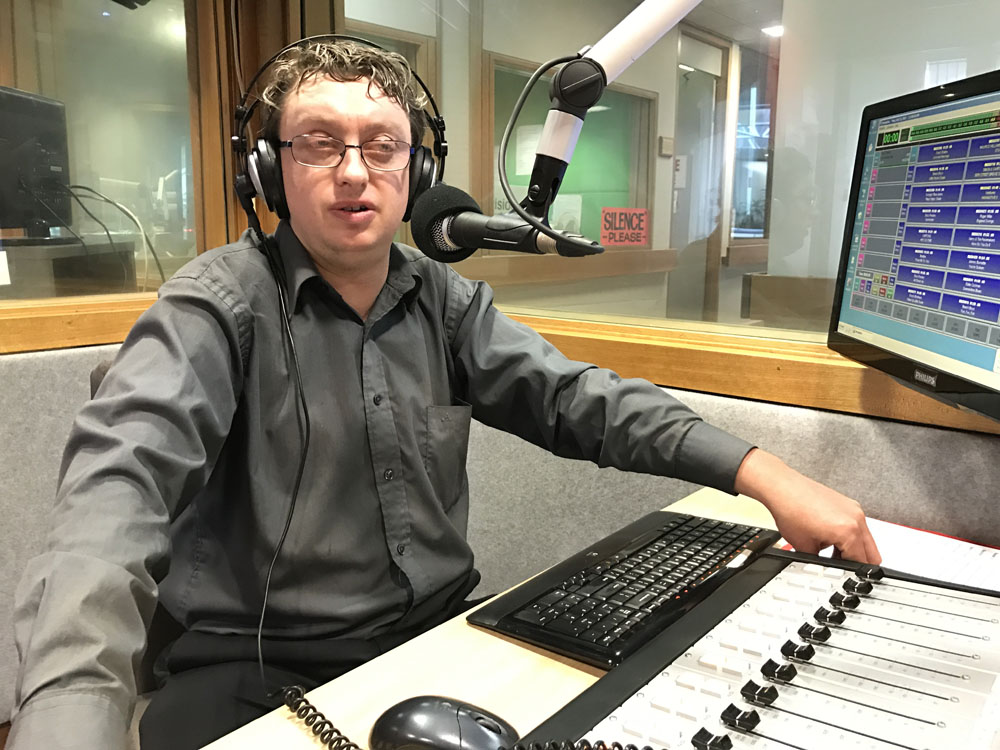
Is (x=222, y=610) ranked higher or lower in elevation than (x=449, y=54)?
lower

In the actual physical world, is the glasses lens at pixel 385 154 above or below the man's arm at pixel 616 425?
above

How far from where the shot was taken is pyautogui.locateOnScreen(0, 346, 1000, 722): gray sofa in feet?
3.63

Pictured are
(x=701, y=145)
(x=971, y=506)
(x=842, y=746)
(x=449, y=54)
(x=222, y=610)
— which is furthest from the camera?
(x=449, y=54)

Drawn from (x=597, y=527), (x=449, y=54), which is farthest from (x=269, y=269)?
(x=449, y=54)

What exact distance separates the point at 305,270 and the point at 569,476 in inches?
28.7

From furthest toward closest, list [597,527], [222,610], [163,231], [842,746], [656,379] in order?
1. [163,231]
2. [597,527]
3. [656,379]
4. [222,610]
5. [842,746]

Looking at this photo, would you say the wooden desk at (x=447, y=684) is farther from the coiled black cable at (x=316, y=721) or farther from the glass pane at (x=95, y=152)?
the glass pane at (x=95, y=152)

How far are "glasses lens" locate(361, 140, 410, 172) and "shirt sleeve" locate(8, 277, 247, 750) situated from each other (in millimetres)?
275

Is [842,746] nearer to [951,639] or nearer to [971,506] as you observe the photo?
[951,639]

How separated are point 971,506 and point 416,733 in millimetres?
877

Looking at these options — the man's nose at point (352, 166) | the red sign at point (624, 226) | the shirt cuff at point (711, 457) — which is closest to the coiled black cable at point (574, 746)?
the shirt cuff at point (711, 457)

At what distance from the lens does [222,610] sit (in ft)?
3.20

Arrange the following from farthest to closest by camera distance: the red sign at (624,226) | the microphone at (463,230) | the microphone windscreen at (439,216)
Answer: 1. the red sign at (624,226)
2. the microphone windscreen at (439,216)
3. the microphone at (463,230)

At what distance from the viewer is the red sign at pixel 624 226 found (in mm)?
2221
